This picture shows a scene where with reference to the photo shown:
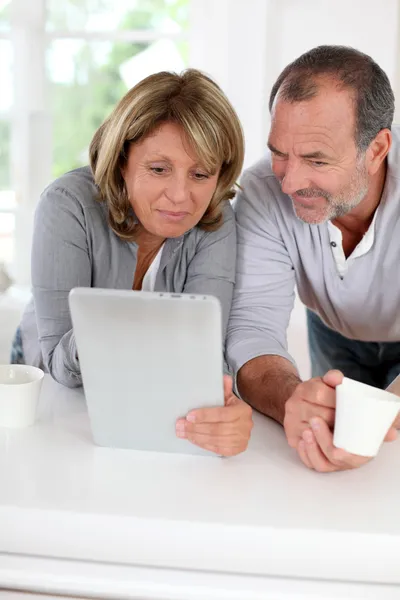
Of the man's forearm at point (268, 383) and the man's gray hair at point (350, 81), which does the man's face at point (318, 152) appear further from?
the man's forearm at point (268, 383)

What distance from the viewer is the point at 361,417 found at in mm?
1094

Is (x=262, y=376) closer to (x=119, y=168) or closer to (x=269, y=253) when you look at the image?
(x=269, y=253)

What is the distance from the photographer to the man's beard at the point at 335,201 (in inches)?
64.8

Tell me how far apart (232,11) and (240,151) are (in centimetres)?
163

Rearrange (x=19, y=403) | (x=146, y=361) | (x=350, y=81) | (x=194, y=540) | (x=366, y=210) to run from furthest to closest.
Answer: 1. (x=366, y=210)
2. (x=350, y=81)
3. (x=19, y=403)
4. (x=146, y=361)
5. (x=194, y=540)

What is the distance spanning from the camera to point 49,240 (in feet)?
5.02

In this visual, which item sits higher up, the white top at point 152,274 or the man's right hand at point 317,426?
the white top at point 152,274

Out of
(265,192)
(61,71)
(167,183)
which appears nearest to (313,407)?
(167,183)

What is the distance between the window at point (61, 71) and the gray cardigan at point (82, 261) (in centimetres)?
184

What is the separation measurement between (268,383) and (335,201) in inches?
17.0

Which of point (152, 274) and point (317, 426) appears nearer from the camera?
point (317, 426)

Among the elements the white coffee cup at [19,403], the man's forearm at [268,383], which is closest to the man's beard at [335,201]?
the man's forearm at [268,383]

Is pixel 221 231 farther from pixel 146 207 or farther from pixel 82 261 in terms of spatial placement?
pixel 82 261

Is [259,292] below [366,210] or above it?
below
